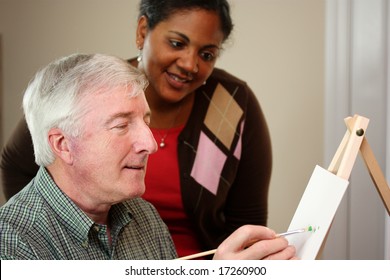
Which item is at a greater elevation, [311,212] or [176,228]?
[311,212]

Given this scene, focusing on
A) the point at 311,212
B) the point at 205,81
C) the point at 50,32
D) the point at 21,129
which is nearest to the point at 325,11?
the point at 205,81

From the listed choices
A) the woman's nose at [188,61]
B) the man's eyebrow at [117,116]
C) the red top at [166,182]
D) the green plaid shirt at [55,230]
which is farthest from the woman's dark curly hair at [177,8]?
the green plaid shirt at [55,230]

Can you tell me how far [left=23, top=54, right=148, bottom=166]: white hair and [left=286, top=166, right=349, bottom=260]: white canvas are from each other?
1.45 ft

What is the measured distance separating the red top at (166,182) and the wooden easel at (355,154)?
56cm

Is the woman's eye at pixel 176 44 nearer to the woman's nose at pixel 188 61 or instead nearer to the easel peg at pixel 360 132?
the woman's nose at pixel 188 61

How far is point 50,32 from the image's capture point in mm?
1552

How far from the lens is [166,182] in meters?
1.54

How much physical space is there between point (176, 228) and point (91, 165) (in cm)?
53

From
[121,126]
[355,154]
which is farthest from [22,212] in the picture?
[355,154]

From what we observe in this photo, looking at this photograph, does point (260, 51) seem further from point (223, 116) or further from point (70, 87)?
point (70, 87)

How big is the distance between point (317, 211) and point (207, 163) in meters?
0.52
